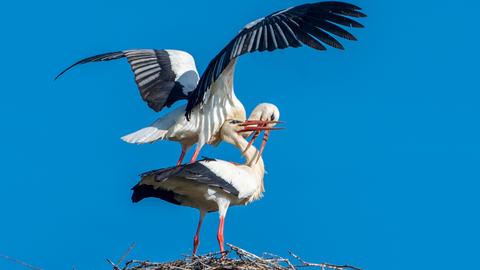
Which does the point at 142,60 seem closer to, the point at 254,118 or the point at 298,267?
the point at 254,118

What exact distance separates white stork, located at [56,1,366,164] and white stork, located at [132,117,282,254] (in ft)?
1.59

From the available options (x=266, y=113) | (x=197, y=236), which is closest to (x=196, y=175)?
(x=197, y=236)

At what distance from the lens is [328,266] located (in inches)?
480

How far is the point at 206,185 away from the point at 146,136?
778mm

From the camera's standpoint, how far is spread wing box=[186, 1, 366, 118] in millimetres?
12656

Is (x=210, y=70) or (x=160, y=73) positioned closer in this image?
(x=210, y=70)

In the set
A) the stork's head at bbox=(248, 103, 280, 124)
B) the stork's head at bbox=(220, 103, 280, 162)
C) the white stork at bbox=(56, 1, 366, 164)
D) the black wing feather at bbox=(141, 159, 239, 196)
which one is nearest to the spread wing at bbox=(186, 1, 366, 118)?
the white stork at bbox=(56, 1, 366, 164)

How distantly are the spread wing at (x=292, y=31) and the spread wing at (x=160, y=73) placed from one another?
1.07 metres

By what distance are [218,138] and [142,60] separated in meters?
1.08

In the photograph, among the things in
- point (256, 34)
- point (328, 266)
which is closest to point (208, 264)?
point (328, 266)

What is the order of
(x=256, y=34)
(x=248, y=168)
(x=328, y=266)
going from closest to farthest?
(x=328, y=266) < (x=256, y=34) < (x=248, y=168)

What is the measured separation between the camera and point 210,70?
13.5 m

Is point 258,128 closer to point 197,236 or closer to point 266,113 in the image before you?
point 266,113

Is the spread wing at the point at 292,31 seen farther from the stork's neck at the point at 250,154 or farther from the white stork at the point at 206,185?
the stork's neck at the point at 250,154
